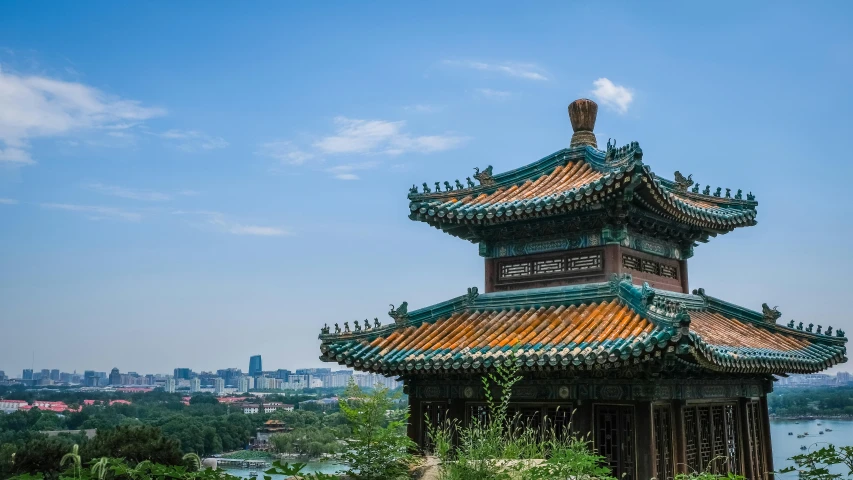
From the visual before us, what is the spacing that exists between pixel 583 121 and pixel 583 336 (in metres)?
5.90

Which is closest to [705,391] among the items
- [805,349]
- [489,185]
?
[805,349]

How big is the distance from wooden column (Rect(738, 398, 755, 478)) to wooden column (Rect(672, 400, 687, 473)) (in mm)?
2600

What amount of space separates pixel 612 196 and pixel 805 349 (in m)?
5.94

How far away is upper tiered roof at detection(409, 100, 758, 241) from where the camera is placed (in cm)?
1271

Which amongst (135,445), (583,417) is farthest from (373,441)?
(135,445)

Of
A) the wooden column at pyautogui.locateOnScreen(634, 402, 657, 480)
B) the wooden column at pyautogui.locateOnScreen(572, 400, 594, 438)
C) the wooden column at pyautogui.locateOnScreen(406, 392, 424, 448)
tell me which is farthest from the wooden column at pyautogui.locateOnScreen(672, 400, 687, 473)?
the wooden column at pyautogui.locateOnScreen(406, 392, 424, 448)

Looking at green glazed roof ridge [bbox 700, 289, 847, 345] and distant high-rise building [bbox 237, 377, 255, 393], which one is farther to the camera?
distant high-rise building [bbox 237, 377, 255, 393]

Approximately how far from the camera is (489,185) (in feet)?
51.9

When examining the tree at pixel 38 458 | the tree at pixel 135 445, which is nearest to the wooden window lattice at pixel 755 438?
the tree at pixel 135 445

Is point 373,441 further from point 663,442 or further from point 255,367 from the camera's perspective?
point 255,367

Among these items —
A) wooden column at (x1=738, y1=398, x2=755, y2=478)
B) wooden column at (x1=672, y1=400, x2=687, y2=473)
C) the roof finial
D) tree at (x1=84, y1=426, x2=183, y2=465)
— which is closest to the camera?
wooden column at (x1=672, y1=400, x2=687, y2=473)

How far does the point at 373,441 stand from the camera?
9.04 metres

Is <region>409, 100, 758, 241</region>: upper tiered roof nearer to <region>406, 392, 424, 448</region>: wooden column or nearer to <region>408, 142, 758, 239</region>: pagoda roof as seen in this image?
<region>408, 142, 758, 239</region>: pagoda roof

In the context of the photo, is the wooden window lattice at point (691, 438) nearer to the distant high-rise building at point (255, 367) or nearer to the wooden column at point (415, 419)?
the wooden column at point (415, 419)
